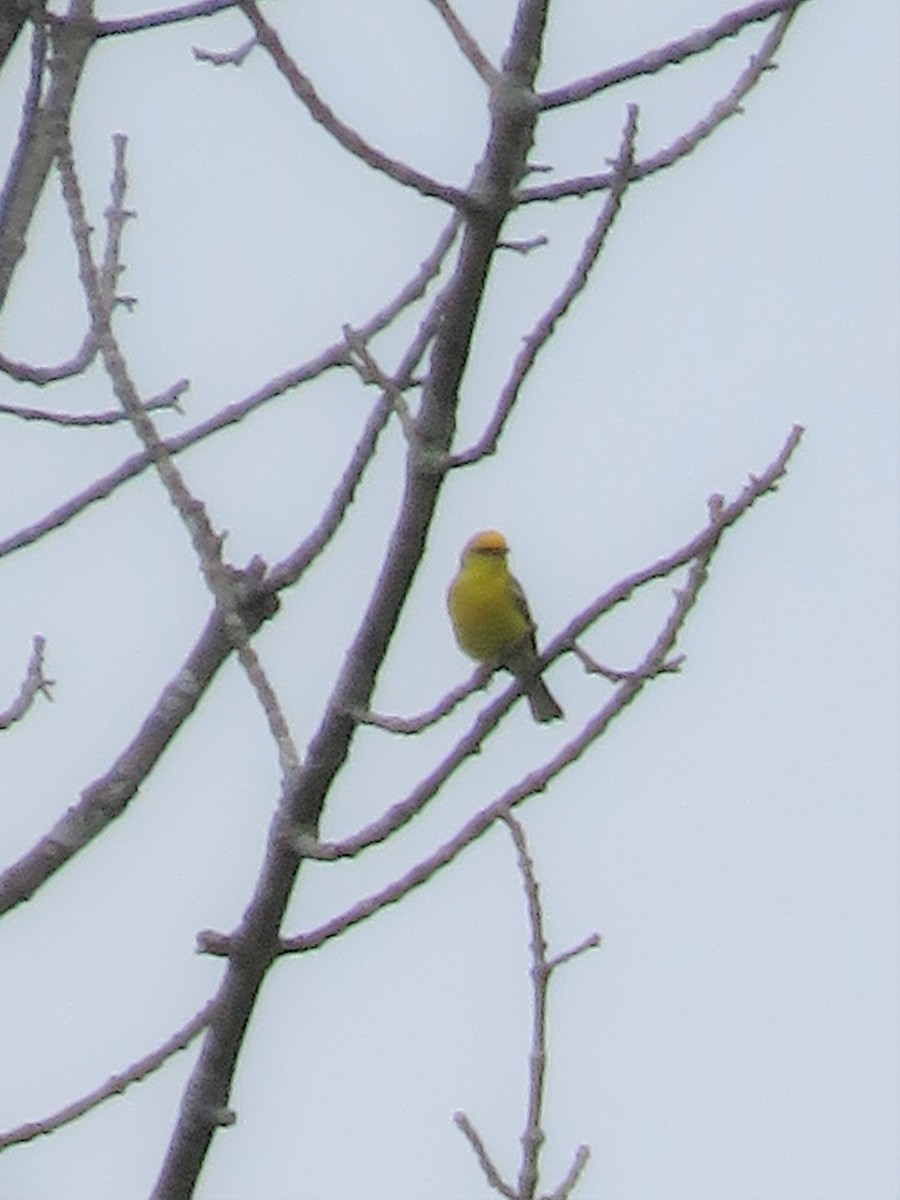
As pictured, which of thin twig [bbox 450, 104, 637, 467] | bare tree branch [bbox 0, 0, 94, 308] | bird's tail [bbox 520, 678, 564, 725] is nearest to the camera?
thin twig [bbox 450, 104, 637, 467]

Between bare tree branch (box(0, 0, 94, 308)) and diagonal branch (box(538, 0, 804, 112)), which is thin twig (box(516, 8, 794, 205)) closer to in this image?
diagonal branch (box(538, 0, 804, 112))

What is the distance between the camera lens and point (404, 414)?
253cm

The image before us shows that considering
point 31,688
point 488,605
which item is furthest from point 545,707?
point 31,688

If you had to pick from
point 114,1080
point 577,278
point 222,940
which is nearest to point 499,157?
point 577,278

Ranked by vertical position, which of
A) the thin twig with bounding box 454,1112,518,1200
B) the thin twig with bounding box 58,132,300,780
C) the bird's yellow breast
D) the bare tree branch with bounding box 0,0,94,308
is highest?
the bird's yellow breast

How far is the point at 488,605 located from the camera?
6250mm

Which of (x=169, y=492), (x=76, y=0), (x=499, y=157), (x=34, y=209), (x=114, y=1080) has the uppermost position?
(x=76, y=0)

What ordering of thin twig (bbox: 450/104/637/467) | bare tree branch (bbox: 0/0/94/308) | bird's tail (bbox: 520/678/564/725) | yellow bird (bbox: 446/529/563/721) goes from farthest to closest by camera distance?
bird's tail (bbox: 520/678/564/725), yellow bird (bbox: 446/529/563/721), bare tree branch (bbox: 0/0/94/308), thin twig (bbox: 450/104/637/467)

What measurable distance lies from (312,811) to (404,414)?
43 centimetres

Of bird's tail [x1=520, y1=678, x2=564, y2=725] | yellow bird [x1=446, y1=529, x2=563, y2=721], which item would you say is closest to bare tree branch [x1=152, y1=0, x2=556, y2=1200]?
yellow bird [x1=446, y1=529, x2=563, y2=721]

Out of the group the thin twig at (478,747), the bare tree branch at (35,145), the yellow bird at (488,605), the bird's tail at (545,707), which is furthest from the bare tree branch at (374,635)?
the bird's tail at (545,707)

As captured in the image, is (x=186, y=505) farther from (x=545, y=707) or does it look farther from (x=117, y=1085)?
(x=545, y=707)

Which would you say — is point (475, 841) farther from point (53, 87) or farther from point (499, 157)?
point (53, 87)

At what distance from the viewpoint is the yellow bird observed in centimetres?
614
